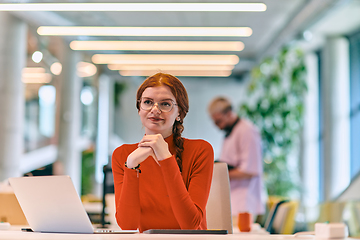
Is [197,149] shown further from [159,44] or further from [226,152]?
[159,44]

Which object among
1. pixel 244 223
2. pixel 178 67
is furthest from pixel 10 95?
pixel 244 223

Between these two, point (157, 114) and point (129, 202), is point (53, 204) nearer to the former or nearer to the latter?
point (129, 202)

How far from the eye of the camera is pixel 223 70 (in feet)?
33.2

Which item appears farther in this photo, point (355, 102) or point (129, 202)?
point (355, 102)

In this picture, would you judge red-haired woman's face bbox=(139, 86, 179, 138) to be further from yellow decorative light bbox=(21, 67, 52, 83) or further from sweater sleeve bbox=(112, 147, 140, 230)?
yellow decorative light bbox=(21, 67, 52, 83)

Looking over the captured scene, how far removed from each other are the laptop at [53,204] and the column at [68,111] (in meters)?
7.44

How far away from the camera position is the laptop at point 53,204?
5.11 ft

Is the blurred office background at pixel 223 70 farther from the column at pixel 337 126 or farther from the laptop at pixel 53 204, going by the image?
the laptop at pixel 53 204

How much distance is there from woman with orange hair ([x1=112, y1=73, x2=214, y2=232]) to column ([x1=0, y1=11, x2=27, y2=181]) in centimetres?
473

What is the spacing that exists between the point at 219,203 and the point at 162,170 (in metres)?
0.58

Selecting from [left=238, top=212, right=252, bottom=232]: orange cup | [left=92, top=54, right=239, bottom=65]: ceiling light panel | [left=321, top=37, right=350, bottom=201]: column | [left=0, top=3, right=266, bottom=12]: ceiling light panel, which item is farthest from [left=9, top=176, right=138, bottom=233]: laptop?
[left=321, top=37, right=350, bottom=201]: column

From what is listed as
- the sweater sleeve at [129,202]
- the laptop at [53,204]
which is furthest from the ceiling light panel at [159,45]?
the laptop at [53,204]

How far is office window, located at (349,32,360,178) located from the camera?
802 centimetres

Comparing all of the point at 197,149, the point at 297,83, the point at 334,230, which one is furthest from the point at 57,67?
the point at 334,230
